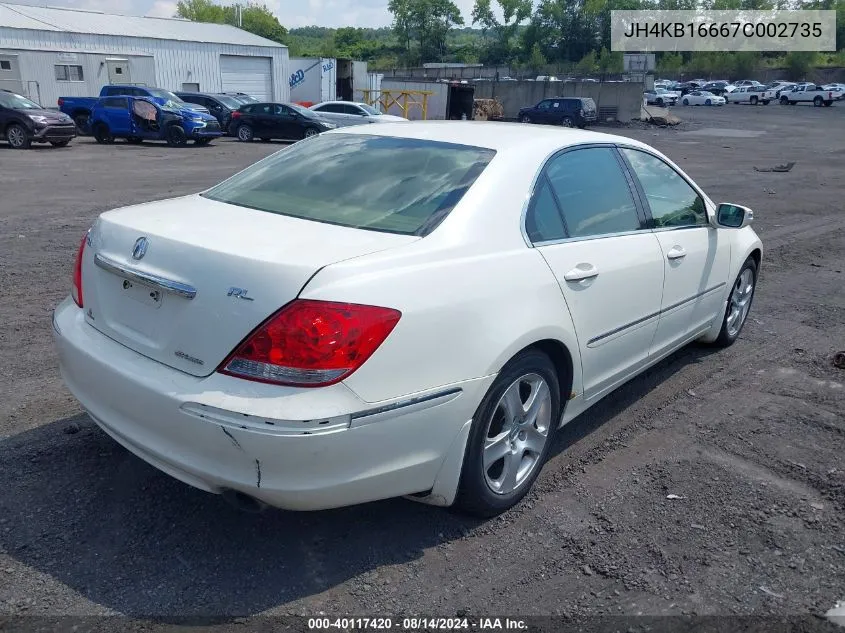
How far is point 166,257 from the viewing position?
2.82m

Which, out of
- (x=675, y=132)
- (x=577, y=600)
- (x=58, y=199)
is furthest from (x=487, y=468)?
(x=675, y=132)

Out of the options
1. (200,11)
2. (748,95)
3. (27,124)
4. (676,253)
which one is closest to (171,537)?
(676,253)

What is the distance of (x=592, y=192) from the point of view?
3.86 meters

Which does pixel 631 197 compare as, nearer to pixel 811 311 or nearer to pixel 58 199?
pixel 811 311

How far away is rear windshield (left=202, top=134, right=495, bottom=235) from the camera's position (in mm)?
3186

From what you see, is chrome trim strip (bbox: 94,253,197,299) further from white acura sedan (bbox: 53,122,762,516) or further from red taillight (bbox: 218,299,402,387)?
red taillight (bbox: 218,299,402,387)

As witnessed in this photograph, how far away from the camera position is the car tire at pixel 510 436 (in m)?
3.03

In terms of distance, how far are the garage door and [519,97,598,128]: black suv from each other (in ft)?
54.3

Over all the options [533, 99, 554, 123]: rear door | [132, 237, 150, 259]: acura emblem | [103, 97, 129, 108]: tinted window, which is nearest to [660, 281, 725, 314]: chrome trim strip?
[132, 237, 150, 259]: acura emblem

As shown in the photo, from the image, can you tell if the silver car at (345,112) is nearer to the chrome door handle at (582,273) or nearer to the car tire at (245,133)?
the car tire at (245,133)

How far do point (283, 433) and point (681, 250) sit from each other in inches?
112

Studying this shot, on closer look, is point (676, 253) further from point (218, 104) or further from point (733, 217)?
point (218, 104)

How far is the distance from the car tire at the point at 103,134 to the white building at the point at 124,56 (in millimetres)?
12204

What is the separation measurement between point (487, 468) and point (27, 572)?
1839 mm
